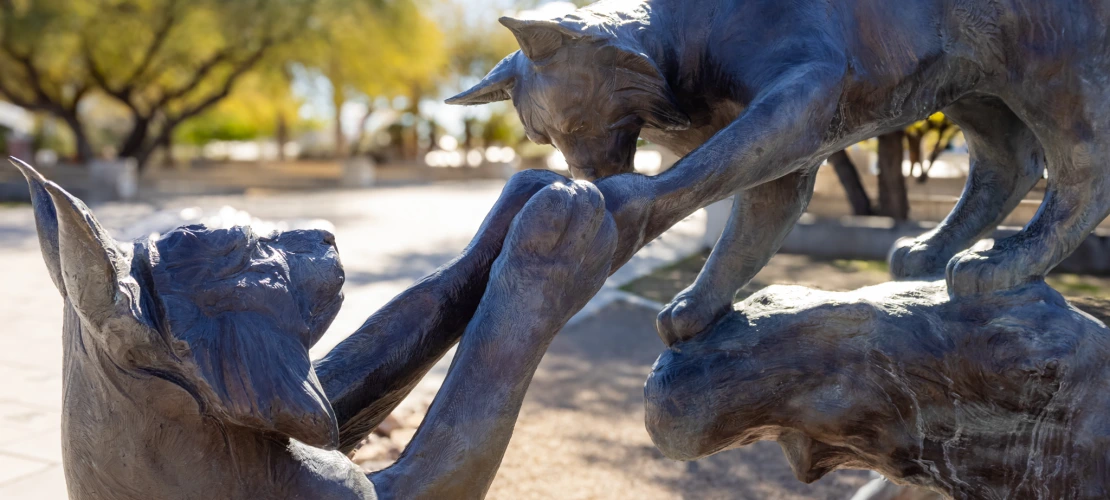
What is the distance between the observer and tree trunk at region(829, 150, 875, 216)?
8648mm

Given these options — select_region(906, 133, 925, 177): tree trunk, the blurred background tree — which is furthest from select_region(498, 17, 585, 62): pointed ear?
the blurred background tree

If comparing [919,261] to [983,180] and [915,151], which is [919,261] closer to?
[983,180]

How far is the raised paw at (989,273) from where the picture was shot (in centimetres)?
150

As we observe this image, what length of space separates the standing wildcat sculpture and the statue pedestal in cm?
8

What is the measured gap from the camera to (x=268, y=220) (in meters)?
8.42

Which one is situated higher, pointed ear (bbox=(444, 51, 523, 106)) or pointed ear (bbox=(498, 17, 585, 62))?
pointed ear (bbox=(498, 17, 585, 62))

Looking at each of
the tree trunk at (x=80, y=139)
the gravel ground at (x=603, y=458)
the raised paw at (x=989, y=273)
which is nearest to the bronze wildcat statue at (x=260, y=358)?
the raised paw at (x=989, y=273)

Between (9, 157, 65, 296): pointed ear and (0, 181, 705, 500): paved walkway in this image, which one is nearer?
(9, 157, 65, 296): pointed ear

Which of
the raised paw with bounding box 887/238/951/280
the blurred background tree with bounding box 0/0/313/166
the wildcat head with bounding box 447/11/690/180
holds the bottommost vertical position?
the raised paw with bounding box 887/238/951/280

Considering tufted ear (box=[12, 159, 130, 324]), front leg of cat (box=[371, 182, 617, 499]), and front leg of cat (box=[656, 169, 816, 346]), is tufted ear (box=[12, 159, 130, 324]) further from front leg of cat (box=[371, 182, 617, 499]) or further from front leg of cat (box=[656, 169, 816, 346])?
front leg of cat (box=[656, 169, 816, 346])

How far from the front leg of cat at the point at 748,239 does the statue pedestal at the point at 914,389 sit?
0.28 ft

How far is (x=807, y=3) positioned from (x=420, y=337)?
85 centimetres

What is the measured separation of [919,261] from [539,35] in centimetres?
103

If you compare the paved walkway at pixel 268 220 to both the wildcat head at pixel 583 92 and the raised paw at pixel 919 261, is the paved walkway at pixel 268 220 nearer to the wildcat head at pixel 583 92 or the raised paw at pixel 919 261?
the wildcat head at pixel 583 92
